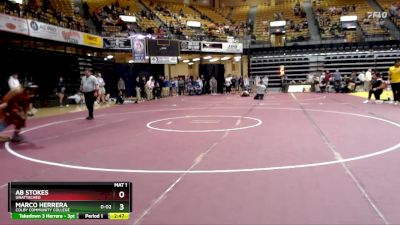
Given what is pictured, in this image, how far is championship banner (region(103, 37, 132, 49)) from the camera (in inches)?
1095

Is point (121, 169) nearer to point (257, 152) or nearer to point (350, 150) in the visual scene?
point (257, 152)

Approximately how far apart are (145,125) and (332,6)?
3435cm

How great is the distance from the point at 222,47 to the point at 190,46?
302cm

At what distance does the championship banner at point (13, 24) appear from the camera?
18031mm

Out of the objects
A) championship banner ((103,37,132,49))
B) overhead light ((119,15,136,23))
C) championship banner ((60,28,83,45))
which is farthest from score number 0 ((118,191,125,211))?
overhead light ((119,15,136,23))

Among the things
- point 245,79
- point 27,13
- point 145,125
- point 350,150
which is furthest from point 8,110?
point 245,79

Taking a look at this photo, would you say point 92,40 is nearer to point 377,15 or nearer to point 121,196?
point 377,15

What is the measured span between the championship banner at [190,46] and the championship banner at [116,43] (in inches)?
180

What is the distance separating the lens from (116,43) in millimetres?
28094

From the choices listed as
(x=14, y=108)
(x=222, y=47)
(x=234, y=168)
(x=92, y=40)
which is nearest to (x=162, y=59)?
(x=92, y=40)

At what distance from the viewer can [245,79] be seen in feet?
111

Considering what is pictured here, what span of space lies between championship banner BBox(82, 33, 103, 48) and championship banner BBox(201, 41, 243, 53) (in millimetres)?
8672

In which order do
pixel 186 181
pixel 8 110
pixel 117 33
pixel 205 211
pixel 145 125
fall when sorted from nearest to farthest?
pixel 205 211 < pixel 186 181 < pixel 8 110 < pixel 145 125 < pixel 117 33
